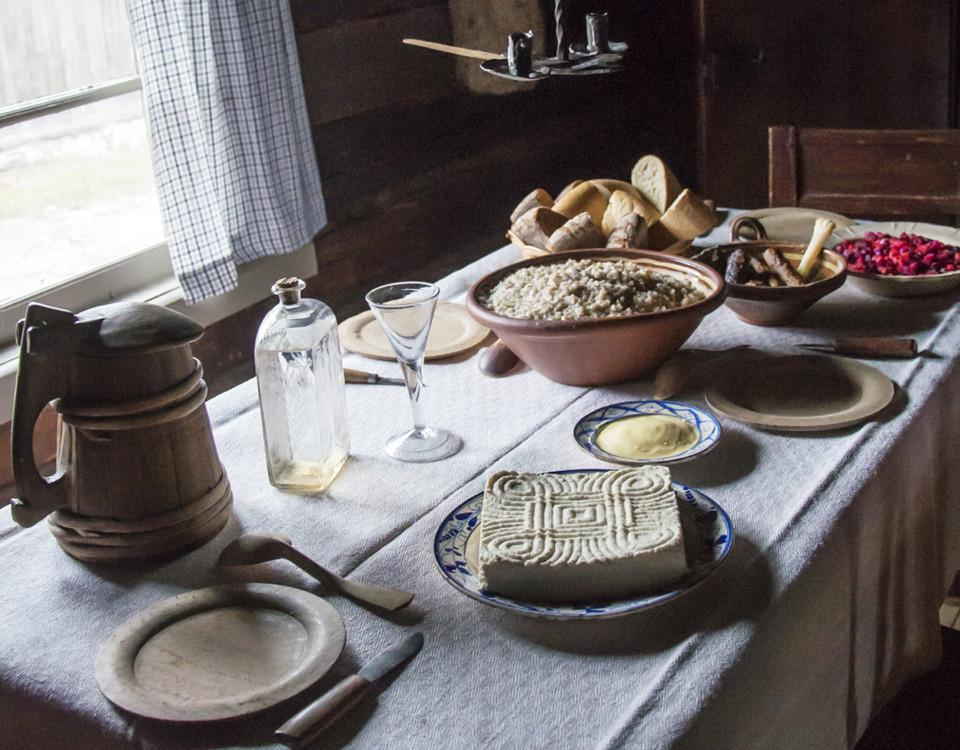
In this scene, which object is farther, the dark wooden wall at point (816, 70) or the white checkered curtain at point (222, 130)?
the dark wooden wall at point (816, 70)

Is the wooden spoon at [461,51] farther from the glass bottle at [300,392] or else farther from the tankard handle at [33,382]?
the tankard handle at [33,382]

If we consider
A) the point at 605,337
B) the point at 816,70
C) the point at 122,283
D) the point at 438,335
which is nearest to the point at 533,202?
the point at 438,335

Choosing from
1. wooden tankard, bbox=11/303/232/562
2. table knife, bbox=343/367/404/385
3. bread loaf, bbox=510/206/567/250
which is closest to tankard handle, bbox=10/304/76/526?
wooden tankard, bbox=11/303/232/562

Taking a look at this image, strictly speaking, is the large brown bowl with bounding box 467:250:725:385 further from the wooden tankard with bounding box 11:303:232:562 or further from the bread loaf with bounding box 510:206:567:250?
the wooden tankard with bounding box 11:303:232:562

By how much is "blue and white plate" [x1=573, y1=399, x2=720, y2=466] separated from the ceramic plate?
66cm

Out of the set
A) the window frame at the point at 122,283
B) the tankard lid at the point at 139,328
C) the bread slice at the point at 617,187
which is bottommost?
the window frame at the point at 122,283

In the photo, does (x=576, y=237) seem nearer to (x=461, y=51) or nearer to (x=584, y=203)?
(x=584, y=203)

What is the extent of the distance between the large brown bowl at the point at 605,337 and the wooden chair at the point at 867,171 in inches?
32.2

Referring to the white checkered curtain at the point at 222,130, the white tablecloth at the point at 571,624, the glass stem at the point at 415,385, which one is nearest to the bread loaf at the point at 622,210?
the white tablecloth at the point at 571,624

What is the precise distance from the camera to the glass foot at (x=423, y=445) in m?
1.19

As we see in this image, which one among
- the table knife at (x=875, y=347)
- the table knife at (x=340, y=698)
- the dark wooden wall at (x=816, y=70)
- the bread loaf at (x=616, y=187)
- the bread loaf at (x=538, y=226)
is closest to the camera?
the table knife at (x=340, y=698)

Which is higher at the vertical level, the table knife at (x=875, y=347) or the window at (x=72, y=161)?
the window at (x=72, y=161)

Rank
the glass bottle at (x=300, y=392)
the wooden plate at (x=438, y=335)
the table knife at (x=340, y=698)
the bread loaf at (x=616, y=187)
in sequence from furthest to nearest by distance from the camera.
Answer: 1. the bread loaf at (x=616, y=187)
2. the wooden plate at (x=438, y=335)
3. the glass bottle at (x=300, y=392)
4. the table knife at (x=340, y=698)

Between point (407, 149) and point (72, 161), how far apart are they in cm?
92
